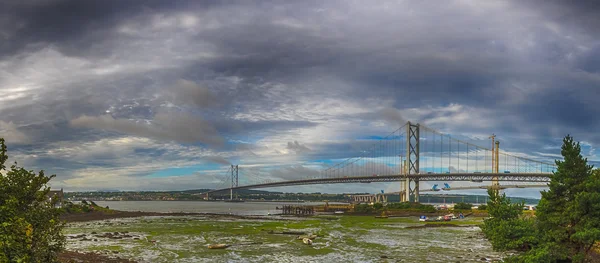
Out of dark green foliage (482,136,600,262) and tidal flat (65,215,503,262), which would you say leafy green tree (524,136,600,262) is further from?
tidal flat (65,215,503,262)

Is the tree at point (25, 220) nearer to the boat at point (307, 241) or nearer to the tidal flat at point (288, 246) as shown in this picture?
the tidal flat at point (288, 246)

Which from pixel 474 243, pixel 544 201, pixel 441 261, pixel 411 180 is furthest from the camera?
pixel 411 180

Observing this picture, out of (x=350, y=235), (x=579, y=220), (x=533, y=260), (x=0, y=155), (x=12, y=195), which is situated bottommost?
(x=350, y=235)

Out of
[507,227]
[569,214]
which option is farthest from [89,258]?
[569,214]

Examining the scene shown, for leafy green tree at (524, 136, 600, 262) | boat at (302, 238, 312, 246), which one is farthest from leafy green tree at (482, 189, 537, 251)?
boat at (302, 238, 312, 246)

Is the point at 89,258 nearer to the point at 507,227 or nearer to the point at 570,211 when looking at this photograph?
the point at 507,227

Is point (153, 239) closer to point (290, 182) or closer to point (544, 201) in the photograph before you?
point (544, 201)

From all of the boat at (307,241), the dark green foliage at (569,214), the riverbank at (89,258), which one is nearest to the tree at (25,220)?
the riverbank at (89,258)

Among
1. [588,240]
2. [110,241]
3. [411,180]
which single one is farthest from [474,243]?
[411,180]
